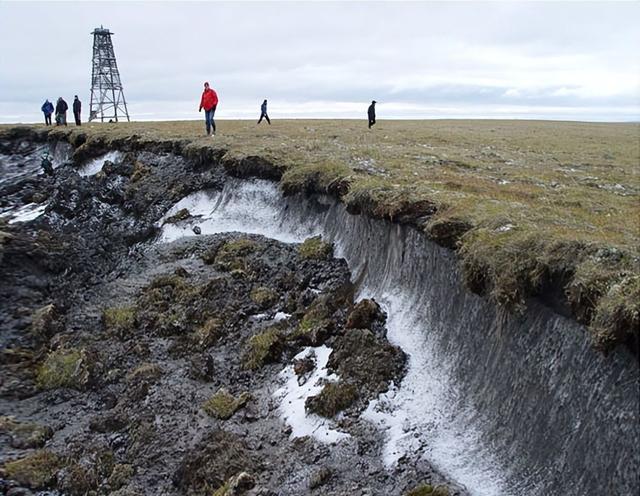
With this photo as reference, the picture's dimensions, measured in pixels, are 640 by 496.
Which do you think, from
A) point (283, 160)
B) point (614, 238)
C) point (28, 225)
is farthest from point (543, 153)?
point (28, 225)

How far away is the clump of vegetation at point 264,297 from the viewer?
68.5ft

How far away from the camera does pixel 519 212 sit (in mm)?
14953

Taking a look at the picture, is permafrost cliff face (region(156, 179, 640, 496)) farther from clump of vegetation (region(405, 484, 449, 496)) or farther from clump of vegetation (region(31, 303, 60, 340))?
clump of vegetation (region(31, 303, 60, 340))

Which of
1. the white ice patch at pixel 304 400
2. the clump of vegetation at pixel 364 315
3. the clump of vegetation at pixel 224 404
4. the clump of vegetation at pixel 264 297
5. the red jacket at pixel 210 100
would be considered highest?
the red jacket at pixel 210 100

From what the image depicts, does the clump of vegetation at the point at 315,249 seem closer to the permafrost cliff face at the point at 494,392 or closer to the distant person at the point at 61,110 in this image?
the permafrost cliff face at the point at 494,392

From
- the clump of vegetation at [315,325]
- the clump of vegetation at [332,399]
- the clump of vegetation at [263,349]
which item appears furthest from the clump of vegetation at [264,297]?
the clump of vegetation at [332,399]

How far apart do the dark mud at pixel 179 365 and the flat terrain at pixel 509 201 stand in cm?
329

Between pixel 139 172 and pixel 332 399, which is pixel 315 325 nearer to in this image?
pixel 332 399

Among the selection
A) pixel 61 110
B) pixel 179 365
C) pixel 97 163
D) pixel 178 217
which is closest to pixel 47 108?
pixel 61 110

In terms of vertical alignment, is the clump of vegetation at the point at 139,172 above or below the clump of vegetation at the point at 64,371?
above

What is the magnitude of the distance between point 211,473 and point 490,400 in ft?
20.9

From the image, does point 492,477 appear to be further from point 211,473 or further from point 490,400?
point 211,473

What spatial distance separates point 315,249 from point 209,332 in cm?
559

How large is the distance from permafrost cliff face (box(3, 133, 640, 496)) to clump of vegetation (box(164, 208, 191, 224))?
14.5 meters
